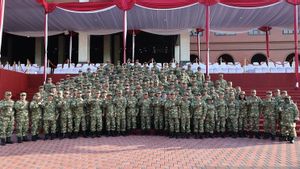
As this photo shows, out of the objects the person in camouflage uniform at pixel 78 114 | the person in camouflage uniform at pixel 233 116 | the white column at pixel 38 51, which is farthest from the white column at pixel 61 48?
the person in camouflage uniform at pixel 233 116

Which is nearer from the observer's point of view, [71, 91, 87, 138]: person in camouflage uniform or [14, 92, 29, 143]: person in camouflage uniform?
[14, 92, 29, 143]: person in camouflage uniform

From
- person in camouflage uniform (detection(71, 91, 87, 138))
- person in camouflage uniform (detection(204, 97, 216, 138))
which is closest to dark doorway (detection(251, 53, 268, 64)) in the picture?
person in camouflage uniform (detection(204, 97, 216, 138))

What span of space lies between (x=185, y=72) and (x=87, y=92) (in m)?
4.92

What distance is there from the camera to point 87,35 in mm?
21891

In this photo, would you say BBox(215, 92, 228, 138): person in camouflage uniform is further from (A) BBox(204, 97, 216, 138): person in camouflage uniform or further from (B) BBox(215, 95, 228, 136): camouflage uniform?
(A) BBox(204, 97, 216, 138): person in camouflage uniform

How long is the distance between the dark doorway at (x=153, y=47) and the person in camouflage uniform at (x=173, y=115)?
47.4 ft

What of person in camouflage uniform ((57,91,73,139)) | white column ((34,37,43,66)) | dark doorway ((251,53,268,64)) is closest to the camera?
person in camouflage uniform ((57,91,73,139))

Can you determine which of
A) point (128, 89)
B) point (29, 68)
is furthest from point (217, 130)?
point (29, 68)

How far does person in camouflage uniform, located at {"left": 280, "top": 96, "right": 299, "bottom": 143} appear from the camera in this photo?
8.99 metres

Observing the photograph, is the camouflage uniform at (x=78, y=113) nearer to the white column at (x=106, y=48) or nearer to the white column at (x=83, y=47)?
the white column at (x=83, y=47)

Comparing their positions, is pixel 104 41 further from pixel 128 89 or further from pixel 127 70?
pixel 128 89

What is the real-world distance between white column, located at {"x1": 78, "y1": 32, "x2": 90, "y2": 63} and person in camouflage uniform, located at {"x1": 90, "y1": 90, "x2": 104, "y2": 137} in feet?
42.0

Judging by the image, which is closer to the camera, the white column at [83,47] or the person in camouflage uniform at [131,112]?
the person in camouflage uniform at [131,112]

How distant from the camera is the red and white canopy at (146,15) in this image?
1416 cm
